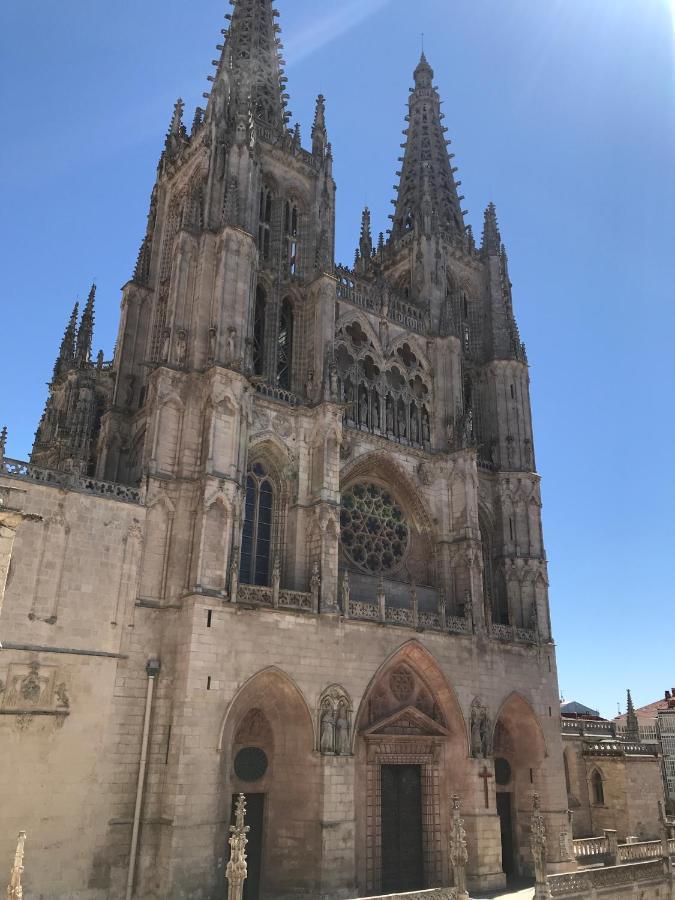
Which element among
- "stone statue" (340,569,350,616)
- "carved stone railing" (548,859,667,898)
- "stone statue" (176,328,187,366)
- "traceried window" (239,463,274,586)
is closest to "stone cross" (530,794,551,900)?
"carved stone railing" (548,859,667,898)

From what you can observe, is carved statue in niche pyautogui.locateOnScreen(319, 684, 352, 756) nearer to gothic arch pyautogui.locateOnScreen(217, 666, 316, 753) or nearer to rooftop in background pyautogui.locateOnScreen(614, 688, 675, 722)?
gothic arch pyautogui.locateOnScreen(217, 666, 316, 753)

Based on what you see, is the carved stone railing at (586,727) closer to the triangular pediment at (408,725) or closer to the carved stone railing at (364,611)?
the triangular pediment at (408,725)

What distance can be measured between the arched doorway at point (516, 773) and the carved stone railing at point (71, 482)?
47.8 ft

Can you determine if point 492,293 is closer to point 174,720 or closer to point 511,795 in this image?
point 511,795

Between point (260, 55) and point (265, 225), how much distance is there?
34.3ft

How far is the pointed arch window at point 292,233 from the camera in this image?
92.3 ft

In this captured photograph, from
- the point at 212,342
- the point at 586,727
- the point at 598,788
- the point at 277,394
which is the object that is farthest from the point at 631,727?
the point at 212,342

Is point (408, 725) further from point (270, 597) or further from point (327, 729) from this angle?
point (270, 597)

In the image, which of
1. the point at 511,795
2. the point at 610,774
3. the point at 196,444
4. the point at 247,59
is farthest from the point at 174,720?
the point at 247,59

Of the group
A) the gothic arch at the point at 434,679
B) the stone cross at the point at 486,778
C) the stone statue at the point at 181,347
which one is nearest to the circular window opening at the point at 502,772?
the stone cross at the point at 486,778

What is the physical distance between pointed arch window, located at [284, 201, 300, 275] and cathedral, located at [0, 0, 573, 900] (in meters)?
0.11

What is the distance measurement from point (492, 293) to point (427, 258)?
12.6 ft

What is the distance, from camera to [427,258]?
3198cm

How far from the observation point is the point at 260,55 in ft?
108
